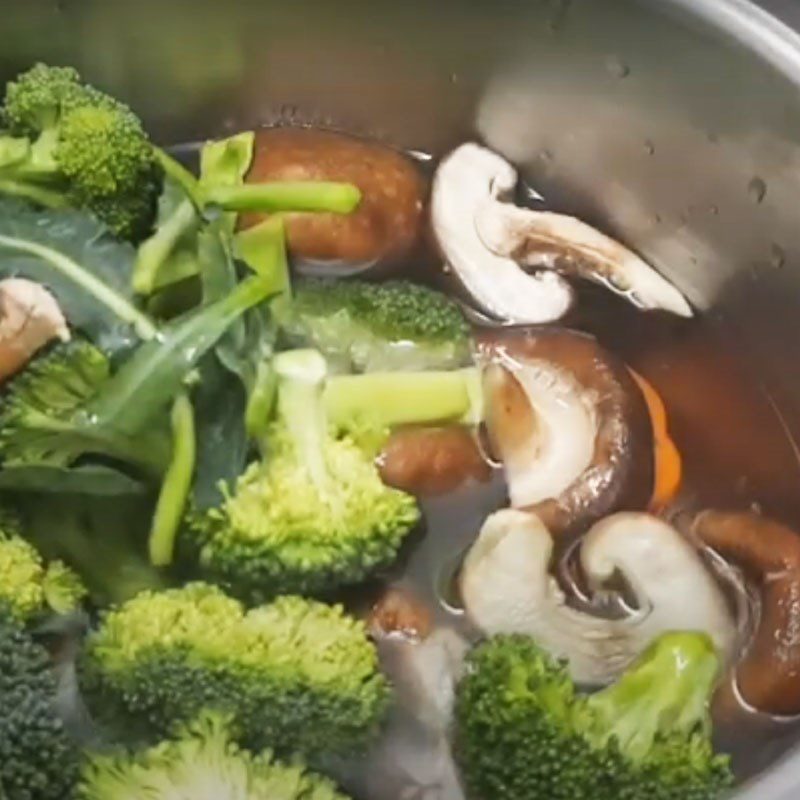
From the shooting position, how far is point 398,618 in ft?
3.58

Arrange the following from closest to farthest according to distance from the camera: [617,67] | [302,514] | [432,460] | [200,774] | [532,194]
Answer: [200,774]
[302,514]
[432,460]
[617,67]
[532,194]

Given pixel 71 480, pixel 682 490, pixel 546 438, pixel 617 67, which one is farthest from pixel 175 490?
pixel 617 67

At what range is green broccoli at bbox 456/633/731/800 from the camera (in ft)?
3.03

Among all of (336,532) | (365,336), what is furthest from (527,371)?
(336,532)

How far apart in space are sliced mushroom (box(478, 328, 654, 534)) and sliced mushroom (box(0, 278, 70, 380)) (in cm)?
31

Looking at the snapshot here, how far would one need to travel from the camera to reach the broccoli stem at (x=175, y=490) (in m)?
1.07

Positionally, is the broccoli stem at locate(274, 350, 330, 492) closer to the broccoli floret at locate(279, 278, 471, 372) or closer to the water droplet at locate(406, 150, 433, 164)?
the broccoli floret at locate(279, 278, 471, 372)

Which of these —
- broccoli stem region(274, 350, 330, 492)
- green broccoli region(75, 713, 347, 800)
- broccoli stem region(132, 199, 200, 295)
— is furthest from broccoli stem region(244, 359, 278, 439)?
green broccoli region(75, 713, 347, 800)

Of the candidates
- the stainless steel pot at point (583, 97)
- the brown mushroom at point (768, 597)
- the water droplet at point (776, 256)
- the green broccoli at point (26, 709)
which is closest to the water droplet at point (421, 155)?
the stainless steel pot at point (583, 97)

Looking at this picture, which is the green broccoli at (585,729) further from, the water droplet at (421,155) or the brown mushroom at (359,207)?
the water droplet at (421,155)

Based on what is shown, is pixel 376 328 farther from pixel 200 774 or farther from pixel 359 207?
pixel 200 774

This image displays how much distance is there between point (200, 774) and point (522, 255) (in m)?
0.55

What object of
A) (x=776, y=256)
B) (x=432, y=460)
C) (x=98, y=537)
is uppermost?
(x=776, y=256)

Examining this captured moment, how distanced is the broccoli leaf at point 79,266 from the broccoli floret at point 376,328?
12cm
